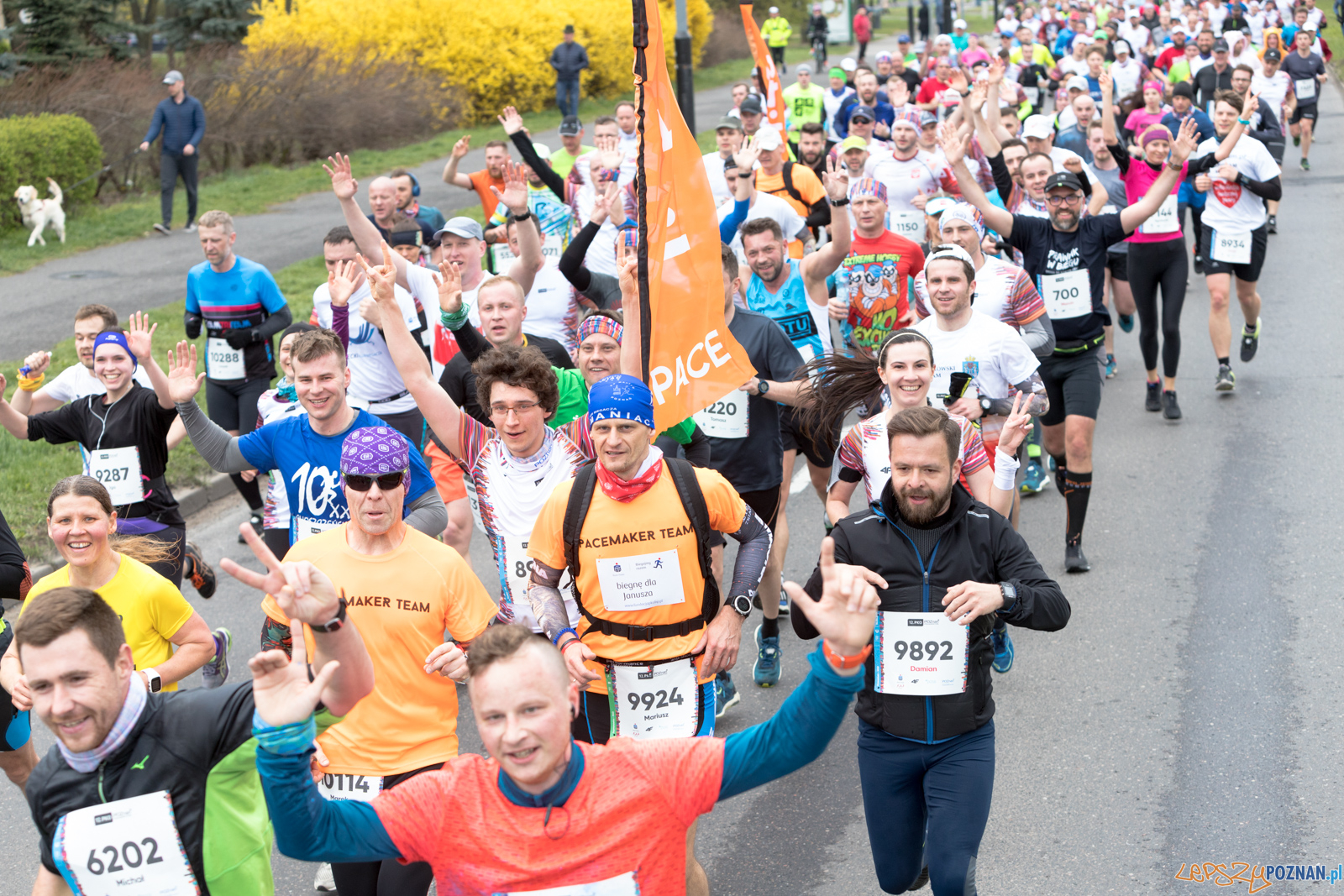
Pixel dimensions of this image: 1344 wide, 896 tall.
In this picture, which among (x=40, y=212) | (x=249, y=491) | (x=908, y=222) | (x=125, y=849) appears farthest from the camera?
(x=40, y=212)

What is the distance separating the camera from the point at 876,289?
8.87m

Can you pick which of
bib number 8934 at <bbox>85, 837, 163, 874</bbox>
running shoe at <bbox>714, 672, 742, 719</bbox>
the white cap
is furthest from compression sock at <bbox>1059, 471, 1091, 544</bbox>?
bib number 8934 at <bbox>85, 837, 163, 874</bbox>

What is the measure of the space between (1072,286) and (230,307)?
5.45m

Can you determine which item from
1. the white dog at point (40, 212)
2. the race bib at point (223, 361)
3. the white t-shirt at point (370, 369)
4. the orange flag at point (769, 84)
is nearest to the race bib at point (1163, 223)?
the orange flag at point (769, 84)

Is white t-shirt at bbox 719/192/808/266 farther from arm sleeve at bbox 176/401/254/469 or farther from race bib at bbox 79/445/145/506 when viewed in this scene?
arm sleeve at bbox 176/401/254/469

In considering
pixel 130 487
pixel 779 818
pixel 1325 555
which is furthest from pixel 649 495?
pixel 1325 555

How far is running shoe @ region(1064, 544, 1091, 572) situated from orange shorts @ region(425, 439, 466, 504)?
364cm

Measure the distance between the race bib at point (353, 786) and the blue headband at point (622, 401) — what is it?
53.1 inches

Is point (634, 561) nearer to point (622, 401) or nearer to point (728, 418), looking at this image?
point (622, 401)

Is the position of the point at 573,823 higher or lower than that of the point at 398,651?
higher

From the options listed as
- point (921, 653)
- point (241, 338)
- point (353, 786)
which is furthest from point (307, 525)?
point (241, 338)

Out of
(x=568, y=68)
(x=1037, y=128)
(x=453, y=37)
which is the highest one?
(x=453, y=37)

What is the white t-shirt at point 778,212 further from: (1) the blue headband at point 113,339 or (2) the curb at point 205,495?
(1) the blue headband at point 113,339

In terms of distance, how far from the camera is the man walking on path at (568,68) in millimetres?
32906
